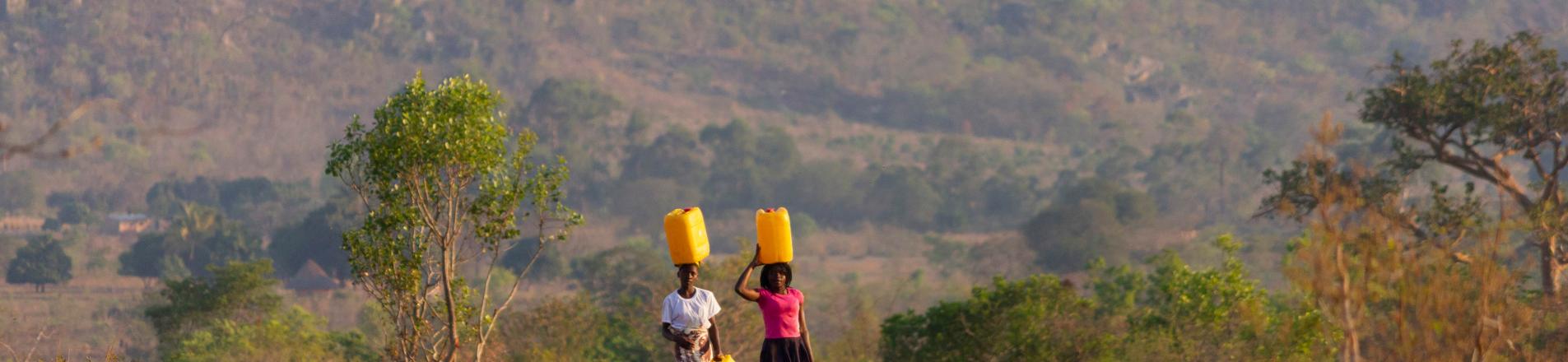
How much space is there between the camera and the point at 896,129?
104625 millimetres

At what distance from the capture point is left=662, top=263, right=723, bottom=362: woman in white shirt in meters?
10.9

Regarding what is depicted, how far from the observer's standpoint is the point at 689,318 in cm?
1091

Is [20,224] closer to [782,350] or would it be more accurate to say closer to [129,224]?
[129,224]

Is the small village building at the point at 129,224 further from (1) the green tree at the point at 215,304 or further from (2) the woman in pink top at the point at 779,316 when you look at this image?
(2) the woman in pink top at the point at 779,316

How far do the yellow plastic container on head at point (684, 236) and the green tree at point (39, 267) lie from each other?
58424 millimetres

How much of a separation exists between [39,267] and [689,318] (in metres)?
58.8

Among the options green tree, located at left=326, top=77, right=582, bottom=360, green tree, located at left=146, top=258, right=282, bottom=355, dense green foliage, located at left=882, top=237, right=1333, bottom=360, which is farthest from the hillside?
green tree, located at left=326, top=77, right=582, bottom=360

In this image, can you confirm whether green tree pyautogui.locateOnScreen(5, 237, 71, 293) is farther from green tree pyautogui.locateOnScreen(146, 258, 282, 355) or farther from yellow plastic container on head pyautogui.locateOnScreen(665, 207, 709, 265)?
yellow plastic container on head pyautogui.locateOnScreen(665, 207, 709, 265)

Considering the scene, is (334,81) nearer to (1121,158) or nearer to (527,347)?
(1121,158)

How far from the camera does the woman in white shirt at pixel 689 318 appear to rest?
429 inches

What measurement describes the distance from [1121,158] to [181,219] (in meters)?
46.4

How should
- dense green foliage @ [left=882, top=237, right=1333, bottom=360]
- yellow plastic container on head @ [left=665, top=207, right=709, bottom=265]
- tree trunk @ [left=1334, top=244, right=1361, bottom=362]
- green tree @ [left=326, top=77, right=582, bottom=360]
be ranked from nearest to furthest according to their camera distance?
tree trunk @ [left=1334, top=244, right=1361, bottom=362], yellow plastic container on head @ [left=665, top=207, right=709, bottom=265], green tree @ [left=326, top=77, right=582, bottom=360], dense green foliage @ [left=882, top=237, right=1333, bottom=360]

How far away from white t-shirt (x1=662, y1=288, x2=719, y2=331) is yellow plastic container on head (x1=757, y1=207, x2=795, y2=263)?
1.45 ft

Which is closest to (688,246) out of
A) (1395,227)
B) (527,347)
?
(1395,227)
